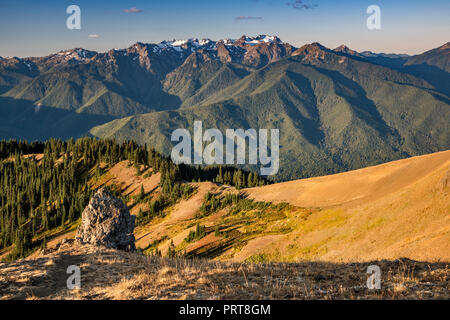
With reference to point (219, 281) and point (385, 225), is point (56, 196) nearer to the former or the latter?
point (385, 225)

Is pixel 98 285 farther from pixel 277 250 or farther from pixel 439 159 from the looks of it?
pixel 439 159

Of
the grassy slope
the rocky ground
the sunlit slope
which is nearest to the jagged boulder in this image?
the rocky ground

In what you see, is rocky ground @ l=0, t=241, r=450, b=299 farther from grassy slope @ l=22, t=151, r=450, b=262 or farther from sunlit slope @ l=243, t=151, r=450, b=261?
grassy slope @ l=22, t=151, r=450, b=262

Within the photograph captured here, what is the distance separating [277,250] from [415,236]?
2717 centimetres

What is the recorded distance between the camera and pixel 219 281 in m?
17.0

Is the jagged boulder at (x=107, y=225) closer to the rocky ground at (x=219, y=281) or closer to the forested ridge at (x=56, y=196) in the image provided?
the rocky ground at (x=219, y=281)

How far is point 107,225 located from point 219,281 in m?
28.6

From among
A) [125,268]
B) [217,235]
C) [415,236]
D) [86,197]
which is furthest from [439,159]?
[86,197]

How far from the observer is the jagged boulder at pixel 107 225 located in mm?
40531

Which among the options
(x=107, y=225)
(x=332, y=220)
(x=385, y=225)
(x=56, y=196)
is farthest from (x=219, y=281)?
(x=56, y=196)

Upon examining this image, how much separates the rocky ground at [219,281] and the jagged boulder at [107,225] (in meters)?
16.7

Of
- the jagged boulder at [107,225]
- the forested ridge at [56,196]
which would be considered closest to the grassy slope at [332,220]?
the forested ridge at [56,196]

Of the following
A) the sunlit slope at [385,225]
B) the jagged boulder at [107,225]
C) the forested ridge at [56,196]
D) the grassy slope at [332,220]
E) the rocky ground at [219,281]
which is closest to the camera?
the rocky ground at [219,281]
